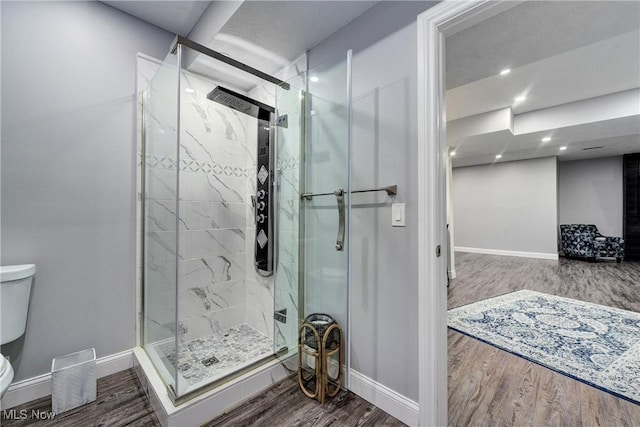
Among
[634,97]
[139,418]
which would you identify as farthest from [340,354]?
[634,97]

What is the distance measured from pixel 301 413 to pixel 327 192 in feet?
4.19

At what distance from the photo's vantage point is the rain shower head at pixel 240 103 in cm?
209

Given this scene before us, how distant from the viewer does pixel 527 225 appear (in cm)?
675

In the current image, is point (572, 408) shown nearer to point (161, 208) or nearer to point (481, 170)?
point (161, 208)

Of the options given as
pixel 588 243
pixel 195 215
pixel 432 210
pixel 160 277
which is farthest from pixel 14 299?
pixel 588 243

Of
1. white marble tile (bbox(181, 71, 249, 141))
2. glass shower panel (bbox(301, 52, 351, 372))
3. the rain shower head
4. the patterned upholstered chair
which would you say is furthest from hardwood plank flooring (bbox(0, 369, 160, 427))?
the patterned upholstered chair

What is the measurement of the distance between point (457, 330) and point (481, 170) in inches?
251

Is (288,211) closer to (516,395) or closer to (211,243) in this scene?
(211,243)

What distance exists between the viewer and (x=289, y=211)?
1.96 metres

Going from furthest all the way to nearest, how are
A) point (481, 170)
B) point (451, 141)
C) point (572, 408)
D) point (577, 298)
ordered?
point (481, 170), point (451, 141), point (577, 298), point (572, 408)

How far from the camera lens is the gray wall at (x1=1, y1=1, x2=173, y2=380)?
1.62m

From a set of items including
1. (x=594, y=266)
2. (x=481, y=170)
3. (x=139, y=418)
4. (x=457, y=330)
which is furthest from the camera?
(x=481, y=170)

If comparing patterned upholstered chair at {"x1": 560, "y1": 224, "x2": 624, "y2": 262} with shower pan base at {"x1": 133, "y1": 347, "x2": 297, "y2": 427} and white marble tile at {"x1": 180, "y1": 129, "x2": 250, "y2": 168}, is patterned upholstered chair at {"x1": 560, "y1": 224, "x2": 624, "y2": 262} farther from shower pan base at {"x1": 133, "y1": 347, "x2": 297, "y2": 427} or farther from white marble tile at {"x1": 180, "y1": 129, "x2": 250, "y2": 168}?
white marble tile at {"x1": 180, "y1": 129, "x2": 250, "y2": 168}

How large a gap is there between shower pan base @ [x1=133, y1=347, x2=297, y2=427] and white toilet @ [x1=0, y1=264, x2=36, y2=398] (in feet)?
2.22
